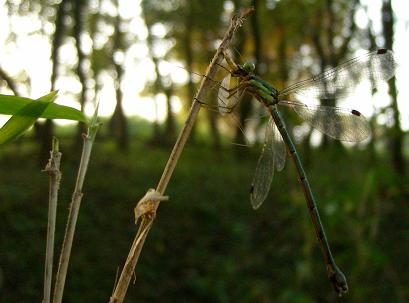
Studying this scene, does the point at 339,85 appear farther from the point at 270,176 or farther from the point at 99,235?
the point at 99,235

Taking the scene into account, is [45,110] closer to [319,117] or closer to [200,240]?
[319,117]

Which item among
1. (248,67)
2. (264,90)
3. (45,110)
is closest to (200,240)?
(264,90)

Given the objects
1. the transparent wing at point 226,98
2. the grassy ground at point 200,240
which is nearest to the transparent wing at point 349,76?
the transparent wing at point 226,98

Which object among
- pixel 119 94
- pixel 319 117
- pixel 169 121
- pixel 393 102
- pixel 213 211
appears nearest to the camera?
pixel 319 117

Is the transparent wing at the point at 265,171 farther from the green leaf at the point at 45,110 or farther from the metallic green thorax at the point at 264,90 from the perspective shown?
the green leaf at the point at 45,110

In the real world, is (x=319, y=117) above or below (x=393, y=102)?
below
